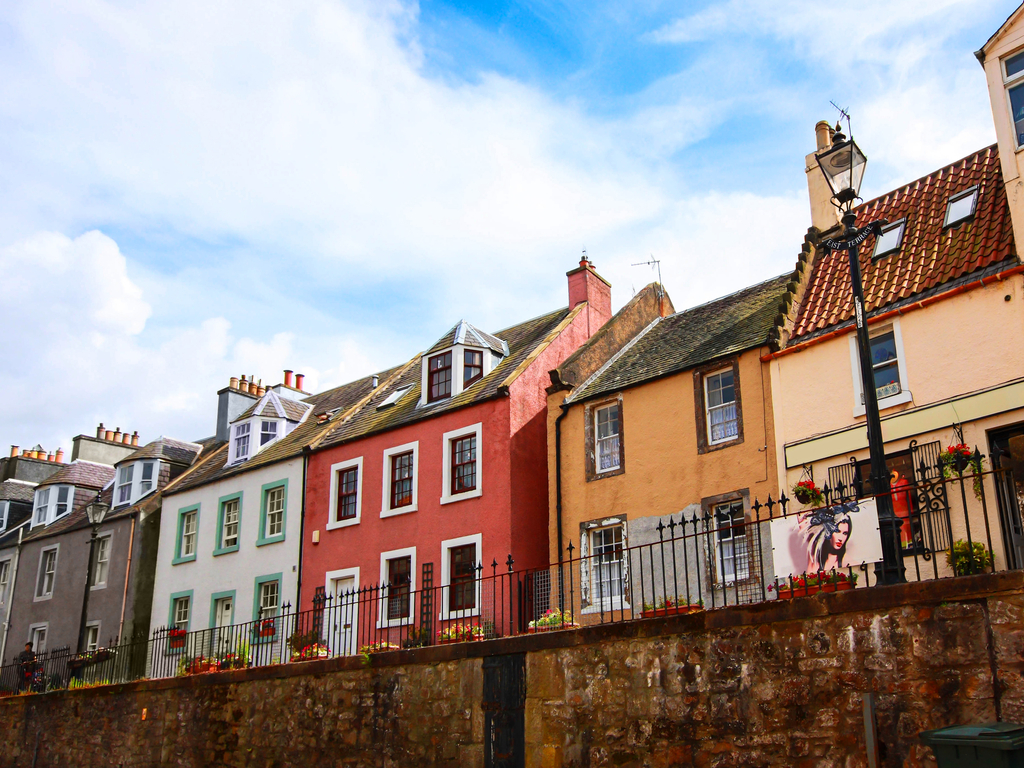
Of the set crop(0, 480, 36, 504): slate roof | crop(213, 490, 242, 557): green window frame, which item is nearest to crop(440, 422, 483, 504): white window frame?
crop(213, 490, 242, 557): green window frame

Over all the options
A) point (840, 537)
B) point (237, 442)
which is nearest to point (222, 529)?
point (237, 442)

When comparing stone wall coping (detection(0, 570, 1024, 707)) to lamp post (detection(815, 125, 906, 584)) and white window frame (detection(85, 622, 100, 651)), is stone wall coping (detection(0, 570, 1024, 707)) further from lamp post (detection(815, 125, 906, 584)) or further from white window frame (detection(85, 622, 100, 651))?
white window frame (detection(85, 622, 100, 651))

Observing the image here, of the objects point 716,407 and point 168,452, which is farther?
point 168,452

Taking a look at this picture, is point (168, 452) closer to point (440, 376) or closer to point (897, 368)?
point (440, 376)

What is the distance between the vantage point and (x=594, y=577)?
19.2 metres

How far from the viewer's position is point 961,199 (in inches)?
671

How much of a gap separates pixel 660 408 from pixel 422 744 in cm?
850

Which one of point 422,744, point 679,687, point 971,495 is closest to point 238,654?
point 422,744

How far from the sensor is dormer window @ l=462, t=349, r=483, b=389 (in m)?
24.1

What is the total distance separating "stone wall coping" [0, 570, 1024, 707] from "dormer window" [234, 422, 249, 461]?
13.0 meters

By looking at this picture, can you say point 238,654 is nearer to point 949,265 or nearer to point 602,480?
point 602,480

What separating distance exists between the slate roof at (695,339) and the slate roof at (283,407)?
1155cm

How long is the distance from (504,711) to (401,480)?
1133 cm

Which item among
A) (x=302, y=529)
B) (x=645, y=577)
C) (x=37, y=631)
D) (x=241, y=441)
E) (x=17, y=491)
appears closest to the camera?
(x=645, y=577)
